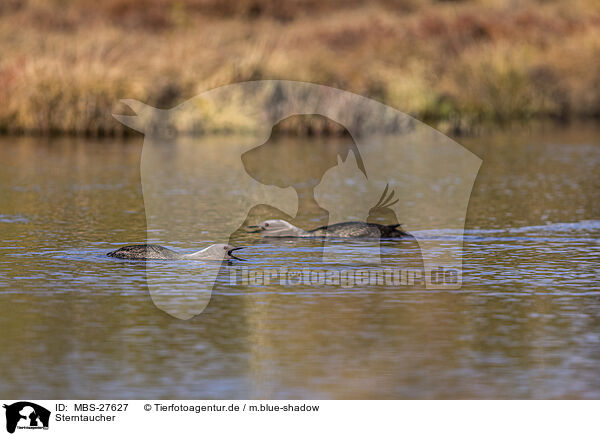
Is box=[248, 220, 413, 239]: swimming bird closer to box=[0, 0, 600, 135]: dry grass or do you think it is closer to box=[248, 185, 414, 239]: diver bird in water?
box=[248, 185, 414, 239]: diver bird in water

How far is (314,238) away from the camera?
47.3ft

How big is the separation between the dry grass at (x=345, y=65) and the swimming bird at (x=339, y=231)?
16.6m

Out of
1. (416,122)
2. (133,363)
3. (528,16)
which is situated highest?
(528,16)

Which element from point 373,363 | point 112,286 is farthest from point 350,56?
point 373,363

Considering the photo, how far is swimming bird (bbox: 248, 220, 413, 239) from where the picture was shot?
14.5 m

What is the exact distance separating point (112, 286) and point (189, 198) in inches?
308

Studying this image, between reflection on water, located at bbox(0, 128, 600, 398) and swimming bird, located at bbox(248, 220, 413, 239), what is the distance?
259 millimetres

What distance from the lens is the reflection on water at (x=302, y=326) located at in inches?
310

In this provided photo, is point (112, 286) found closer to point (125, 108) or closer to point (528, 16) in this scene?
point (125, 108)
